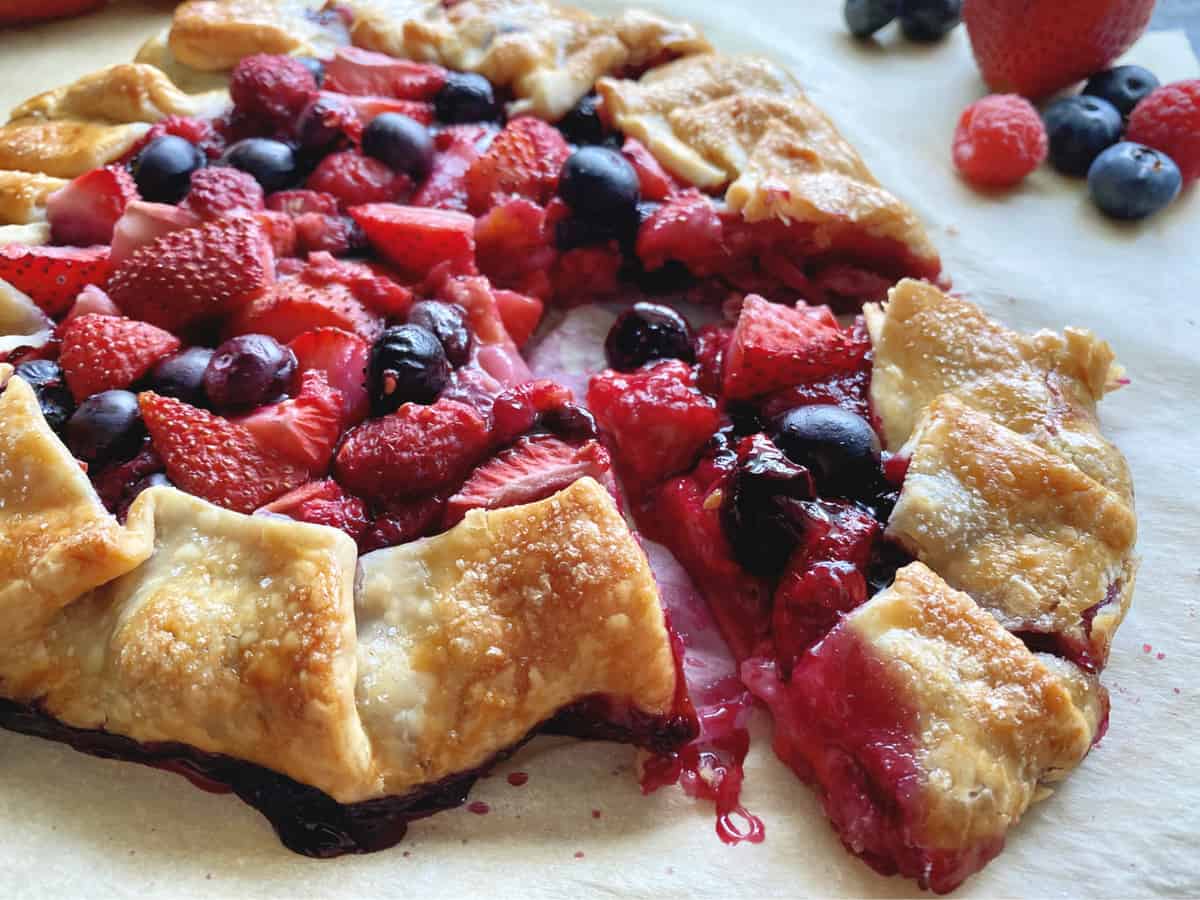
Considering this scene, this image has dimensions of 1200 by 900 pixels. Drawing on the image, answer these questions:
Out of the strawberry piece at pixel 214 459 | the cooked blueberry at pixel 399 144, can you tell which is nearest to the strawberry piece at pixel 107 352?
the strawberry piece at pixel 214 459

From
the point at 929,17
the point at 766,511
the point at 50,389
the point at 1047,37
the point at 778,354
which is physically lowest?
the point at 50,389

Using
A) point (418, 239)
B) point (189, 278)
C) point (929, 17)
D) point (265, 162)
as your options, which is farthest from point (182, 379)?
point (929, 17)

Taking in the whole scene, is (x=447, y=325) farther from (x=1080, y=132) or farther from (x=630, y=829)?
(x=1080, y=132)

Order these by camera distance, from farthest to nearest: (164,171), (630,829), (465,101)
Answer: (465,101)
(164,171)
(630,829)

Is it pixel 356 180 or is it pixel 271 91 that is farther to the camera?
pixel 271 91

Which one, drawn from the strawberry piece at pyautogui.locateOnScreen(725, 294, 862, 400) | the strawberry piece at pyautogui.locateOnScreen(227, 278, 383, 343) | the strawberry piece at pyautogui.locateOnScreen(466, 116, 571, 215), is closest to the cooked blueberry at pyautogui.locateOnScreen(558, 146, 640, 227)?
the strawberry piece at pyautogui.locateOnScreen(466, 116, 571, 215)

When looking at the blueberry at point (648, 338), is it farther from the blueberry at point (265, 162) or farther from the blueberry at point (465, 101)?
the blueberry at point (265, 162)
